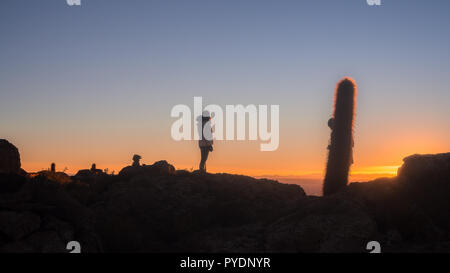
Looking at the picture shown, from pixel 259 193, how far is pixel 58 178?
658 cm

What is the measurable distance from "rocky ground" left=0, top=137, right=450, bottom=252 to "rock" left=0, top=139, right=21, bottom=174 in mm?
2762

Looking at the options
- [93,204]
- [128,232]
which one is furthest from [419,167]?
[93,204]

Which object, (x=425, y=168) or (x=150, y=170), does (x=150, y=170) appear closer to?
(x=150, y=170)

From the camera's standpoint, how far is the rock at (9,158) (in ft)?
58.9

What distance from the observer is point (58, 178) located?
16.1 meters

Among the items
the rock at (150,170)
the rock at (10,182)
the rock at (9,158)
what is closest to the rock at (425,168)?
the rock at (150,170)

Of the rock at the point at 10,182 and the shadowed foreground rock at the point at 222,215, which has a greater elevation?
the rock at the point at 10,182

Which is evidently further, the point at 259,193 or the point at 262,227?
the point at 259,193

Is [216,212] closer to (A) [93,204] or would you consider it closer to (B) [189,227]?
(B) [189,227]

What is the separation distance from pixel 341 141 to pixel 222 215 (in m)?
4.62

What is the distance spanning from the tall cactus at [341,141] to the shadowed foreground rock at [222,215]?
920mm

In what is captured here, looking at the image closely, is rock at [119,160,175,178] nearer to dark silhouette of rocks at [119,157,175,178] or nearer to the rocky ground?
dark silhouette of rocks at [119,157,175,178]

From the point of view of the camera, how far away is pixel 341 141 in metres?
16.4

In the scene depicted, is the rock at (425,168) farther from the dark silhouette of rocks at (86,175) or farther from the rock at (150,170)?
the dark silhouette of rocks at (86,175)
